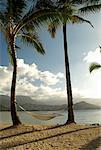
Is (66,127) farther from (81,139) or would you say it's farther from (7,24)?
(7,24)

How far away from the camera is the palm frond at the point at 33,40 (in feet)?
50.4

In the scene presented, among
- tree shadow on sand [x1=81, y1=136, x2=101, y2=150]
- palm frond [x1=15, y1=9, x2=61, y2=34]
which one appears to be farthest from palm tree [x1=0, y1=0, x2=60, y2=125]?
tree shadow on sand [x1=81, y1=136, x2=101, y2=150]

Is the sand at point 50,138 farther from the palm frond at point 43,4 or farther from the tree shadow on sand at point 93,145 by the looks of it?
the palm frond at point 43,4

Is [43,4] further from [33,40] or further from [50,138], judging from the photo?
[50,138]

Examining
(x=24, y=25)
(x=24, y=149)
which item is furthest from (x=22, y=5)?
(x=24, y=149)

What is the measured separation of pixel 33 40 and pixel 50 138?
5.57 m

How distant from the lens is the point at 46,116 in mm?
12922

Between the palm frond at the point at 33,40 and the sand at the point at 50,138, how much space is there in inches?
156

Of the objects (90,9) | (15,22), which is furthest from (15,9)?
(90,9)

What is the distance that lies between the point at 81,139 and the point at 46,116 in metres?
2.04

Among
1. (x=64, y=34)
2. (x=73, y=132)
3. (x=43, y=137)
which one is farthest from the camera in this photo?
(x=64, y=34)

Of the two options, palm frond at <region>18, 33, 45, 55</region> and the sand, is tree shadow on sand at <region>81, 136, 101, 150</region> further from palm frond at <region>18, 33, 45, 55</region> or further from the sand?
palm frond at <region>18, 33, 45, 55</region>

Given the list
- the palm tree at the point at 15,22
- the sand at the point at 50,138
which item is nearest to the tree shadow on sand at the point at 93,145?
the sand at the point at 50,138

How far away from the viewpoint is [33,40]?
15.6 metres
